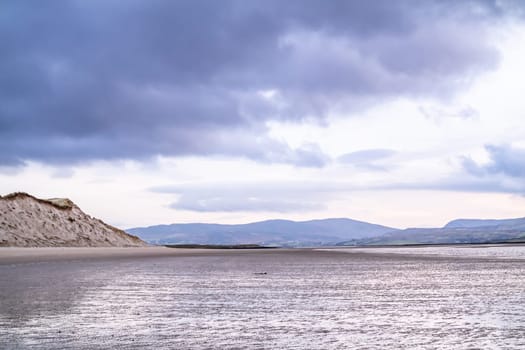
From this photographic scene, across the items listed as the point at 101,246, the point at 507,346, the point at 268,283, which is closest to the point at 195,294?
the point at 268,283

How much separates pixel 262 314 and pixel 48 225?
7504 centimetres

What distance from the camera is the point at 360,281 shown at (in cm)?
2972

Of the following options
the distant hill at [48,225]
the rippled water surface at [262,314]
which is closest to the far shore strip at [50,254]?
the distant hill at [48,225]

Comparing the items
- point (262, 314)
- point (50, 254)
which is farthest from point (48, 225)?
point (262, 314)

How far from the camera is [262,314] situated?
17609 mm

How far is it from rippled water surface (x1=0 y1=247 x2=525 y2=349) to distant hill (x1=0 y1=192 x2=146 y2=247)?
53.2 m

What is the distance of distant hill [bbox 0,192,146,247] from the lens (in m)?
78.1

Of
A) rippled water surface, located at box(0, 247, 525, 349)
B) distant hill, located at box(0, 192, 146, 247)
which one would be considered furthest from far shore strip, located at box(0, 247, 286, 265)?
rippled water surface, located at box(0, 247, 525, 349)

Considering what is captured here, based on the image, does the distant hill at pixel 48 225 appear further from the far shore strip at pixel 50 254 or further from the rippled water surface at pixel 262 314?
the rippled water surface at pixel 262 314

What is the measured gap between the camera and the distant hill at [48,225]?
7812cm

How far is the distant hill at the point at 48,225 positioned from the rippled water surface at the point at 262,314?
5318 cm

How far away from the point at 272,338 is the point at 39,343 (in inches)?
204

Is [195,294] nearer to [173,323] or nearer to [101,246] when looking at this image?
[173,323]

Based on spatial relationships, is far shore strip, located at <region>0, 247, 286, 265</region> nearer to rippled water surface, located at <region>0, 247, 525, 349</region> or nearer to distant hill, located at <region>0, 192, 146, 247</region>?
distant hill, located at <region>0, 192, 146, 247</region>
